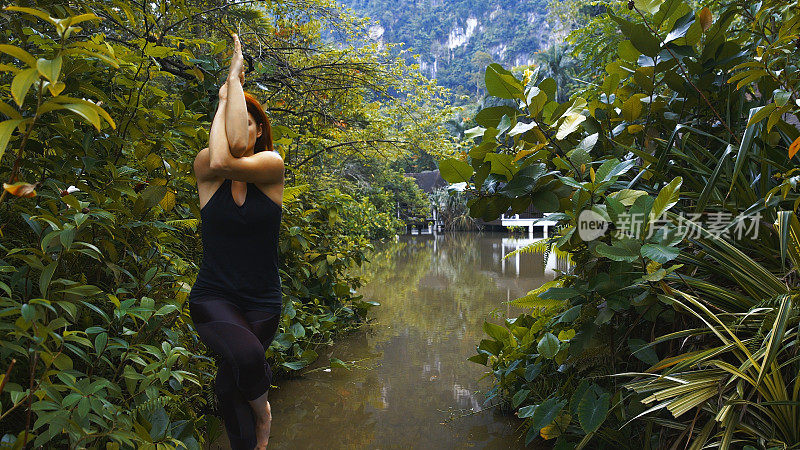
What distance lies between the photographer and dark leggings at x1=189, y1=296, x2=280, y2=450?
1925 mm

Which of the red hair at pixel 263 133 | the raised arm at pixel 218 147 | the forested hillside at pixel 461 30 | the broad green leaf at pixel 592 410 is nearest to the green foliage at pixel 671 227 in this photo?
the broad green leaf at pixel 592 410

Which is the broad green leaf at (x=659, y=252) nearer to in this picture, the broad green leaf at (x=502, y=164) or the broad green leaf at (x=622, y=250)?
the broad green leaf at (x=622, y=250)

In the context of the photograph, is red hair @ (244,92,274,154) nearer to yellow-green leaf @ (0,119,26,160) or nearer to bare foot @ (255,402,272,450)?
bare foot @ (255,402,272,450)

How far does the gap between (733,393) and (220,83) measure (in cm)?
251

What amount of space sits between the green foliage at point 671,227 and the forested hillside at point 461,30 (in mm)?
64947

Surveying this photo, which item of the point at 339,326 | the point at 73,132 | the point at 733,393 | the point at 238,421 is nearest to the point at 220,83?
the point at 73,132

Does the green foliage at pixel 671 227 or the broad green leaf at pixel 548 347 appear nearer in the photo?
the green foliage at pixel 671 227

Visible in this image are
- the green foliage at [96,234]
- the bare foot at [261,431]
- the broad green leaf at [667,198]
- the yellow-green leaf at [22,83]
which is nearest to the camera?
the yellow-green leaf at [22,83]

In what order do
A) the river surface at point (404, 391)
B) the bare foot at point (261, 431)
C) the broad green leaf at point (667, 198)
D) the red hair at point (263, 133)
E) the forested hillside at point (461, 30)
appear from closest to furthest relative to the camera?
the broad green leaf at point (667, 198)
the bare foot at point (261, 431)
the red hair at point (263, 133)
the river surface at point (404, 391)
the forested hillside at point (461, 30)

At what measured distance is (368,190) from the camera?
731 inches

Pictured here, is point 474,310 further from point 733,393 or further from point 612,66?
point 733,393

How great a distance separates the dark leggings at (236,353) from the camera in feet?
6.32

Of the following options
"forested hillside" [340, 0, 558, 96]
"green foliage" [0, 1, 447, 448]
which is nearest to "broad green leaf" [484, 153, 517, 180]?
"green foliage" [0, 1, 447, 448]
